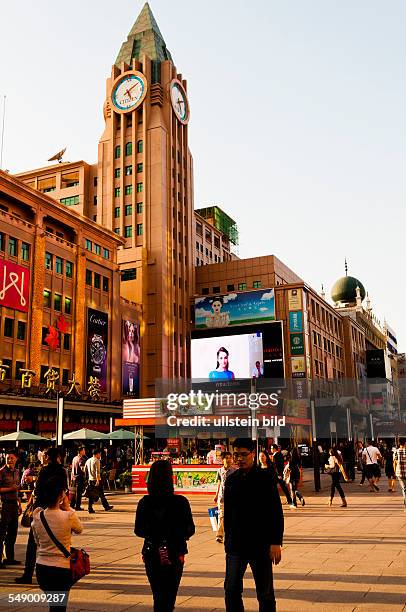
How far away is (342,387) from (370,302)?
48784mm

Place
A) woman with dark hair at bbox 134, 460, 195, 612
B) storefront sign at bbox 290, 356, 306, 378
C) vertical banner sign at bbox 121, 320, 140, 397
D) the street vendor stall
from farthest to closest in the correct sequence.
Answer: storefront sign at bbox 290, 356, 306, 378 → vertical banner sign at bbox 121, 320, 140, 397 → the street vendor stall → woman with dark hair at bbox 134, 460, 195, 612

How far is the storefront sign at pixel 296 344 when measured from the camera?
69.1 meters

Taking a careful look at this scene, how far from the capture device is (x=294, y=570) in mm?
8812

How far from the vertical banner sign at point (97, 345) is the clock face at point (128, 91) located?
29321 mm

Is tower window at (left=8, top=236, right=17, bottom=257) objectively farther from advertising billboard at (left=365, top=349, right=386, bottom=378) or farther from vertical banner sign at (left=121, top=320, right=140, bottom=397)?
advertising billboard at (left=365, top=349, right=386, bottom=378)

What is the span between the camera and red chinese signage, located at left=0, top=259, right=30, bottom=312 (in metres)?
39.8

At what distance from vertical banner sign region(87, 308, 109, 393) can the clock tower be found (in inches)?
408

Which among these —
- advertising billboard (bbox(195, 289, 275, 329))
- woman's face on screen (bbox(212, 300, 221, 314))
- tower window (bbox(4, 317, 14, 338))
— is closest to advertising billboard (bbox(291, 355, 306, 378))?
advertising billboard (bbox(195, 289, 275, 329))

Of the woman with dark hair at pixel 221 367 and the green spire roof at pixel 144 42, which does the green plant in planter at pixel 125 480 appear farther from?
the green spire roof at pixel 144 42

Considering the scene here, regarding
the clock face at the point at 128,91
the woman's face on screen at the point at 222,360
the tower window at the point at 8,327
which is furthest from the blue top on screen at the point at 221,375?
the clock face at the point at 128,91

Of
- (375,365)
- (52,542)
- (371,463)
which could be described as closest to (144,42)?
(375,365)

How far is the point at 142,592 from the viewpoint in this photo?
25.1 feet

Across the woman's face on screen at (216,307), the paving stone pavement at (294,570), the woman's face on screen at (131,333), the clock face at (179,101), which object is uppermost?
the clock face at (179,101)

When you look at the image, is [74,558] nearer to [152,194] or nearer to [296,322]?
[152,194]
